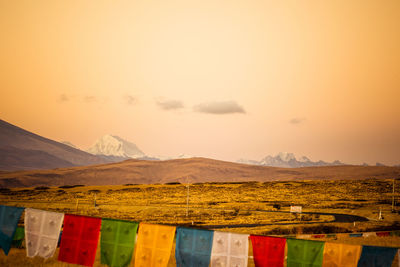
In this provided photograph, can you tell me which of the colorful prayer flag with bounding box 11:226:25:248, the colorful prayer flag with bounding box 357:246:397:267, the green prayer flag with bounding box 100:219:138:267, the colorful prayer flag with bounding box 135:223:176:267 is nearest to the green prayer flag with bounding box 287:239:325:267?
the colorful prayer flag with bounding box 357:246:397:267

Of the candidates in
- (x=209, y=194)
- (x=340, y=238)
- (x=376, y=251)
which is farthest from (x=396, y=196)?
(x=376, y=251)

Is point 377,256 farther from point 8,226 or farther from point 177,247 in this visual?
point 8,226

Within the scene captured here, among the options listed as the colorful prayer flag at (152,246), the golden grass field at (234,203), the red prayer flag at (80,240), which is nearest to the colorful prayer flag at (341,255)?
the colorful prayer flag at (152,246)

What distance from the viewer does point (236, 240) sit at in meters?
12.0

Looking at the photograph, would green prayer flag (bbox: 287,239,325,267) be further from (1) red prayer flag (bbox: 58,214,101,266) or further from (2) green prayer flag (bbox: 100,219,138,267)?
(1) red prayer flag (bbox: 58,214,101,266)

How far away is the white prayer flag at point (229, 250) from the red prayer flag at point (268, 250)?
0.41 meters

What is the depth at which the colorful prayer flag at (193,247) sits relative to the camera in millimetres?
12047

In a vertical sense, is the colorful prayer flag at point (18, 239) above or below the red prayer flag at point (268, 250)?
below

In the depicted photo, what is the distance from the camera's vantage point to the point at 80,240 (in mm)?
12727

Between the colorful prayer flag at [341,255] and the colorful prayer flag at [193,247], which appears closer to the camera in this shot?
the colorful prayer flag at [341,255]

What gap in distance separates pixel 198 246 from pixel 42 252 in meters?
6.00

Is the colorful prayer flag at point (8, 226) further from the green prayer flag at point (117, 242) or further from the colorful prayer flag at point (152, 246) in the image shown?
the colorful prayer flag at point (152, 246)

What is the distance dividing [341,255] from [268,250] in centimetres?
242

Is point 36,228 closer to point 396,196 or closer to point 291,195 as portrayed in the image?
point 291,195
